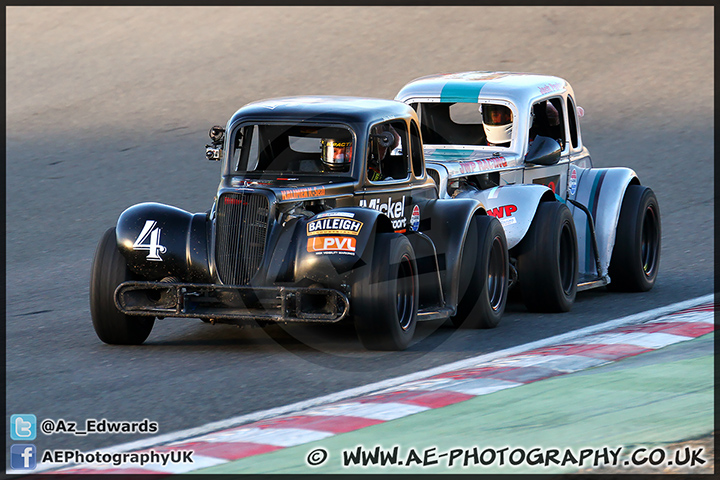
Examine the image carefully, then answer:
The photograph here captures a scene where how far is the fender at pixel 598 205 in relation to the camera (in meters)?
10.4

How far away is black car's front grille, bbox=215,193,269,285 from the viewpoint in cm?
780

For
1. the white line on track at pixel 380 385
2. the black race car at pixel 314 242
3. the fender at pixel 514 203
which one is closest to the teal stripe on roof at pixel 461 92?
the fender at pixel 514 203

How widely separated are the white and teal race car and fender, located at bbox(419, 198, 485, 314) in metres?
0.60

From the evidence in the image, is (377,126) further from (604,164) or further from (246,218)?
(604,164)

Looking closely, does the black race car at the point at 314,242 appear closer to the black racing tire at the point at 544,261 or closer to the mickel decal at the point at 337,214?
the mickel decal at the point at 337,214

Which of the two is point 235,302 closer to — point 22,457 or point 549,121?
point 22,457

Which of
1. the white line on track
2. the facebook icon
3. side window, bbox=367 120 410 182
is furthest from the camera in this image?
side window, bbox=367 120 410 182

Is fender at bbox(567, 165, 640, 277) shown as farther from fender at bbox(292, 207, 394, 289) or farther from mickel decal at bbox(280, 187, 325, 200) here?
fender at bbox(292, 207, 394, 289)

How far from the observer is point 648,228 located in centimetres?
1103

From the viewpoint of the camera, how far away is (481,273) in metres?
8.66

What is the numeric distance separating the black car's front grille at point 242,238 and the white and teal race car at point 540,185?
210cm

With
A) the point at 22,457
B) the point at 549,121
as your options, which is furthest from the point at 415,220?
the point at 22,457

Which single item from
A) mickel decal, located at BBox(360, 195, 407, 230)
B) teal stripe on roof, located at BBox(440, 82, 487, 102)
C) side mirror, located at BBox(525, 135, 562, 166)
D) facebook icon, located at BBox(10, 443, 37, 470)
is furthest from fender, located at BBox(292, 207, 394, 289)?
teal stripe on roof, located at BBox(440, 82, 487, 102)

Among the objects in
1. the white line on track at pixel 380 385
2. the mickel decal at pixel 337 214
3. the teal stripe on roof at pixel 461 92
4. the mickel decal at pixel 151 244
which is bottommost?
the white line on track at pixel 380 385
